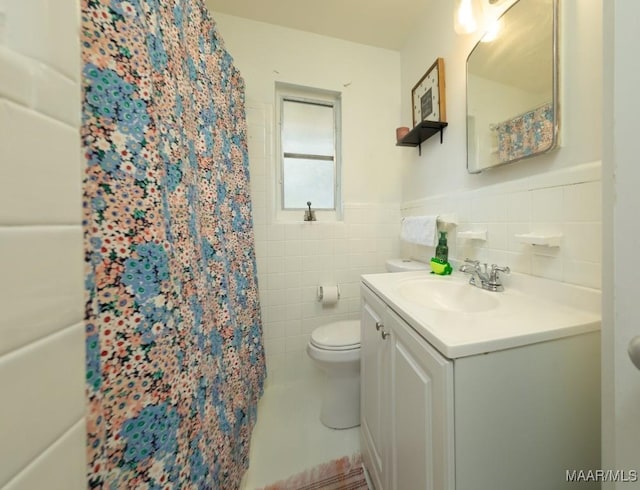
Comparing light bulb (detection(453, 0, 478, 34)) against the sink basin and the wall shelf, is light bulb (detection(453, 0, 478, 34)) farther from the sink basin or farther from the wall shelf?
the sink basin

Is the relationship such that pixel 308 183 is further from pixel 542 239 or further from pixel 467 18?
pixel 542 239

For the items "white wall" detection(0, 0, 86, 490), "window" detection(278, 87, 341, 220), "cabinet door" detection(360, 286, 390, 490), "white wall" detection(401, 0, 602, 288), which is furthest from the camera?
"window" detection(278, 87, 341, 220)

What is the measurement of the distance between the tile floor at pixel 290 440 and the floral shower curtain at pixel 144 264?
1.10 feet

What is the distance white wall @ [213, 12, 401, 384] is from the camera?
1.58 m

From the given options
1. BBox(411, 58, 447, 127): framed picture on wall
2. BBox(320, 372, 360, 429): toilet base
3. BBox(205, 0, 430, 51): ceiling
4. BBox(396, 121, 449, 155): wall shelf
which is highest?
BBox(205, 0, 430, 51): ceiling

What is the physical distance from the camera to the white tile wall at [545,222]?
2.15 ft

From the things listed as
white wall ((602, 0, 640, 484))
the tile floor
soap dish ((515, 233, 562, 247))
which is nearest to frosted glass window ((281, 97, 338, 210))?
soap dish ((515, 233, 562, 247))

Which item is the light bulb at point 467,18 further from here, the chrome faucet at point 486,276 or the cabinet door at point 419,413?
the cabinet door at point 419,413

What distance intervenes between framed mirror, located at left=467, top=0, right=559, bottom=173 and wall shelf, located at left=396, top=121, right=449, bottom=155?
7.9 inches

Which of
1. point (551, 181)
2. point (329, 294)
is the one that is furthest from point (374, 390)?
point (551, 181)

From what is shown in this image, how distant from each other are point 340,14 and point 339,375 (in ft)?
7.31

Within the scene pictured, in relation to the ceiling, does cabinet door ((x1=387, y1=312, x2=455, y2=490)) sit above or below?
below

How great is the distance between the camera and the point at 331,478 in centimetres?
102

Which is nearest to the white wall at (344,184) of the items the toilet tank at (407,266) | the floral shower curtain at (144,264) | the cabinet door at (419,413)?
the toilet tank at (407,266)
